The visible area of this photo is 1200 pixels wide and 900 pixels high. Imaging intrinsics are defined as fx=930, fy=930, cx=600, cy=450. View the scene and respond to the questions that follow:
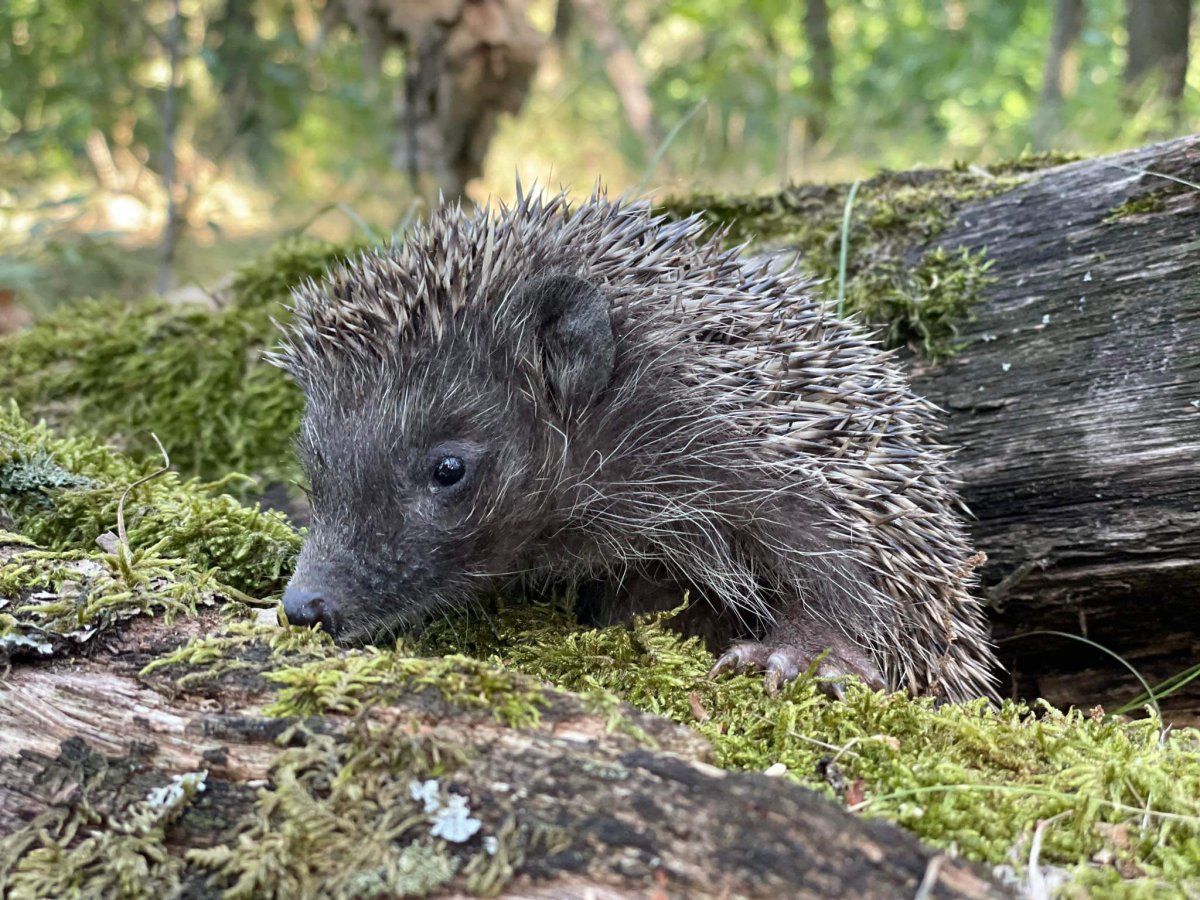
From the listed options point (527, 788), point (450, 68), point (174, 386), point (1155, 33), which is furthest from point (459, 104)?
point (1155, 33)

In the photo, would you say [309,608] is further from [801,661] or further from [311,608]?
[801,661]

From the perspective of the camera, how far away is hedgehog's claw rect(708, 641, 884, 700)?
270 centimetres

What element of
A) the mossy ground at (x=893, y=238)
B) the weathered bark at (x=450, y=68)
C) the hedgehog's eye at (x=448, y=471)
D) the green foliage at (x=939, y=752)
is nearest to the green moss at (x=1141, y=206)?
the mossy ground at (x=893, y=238)

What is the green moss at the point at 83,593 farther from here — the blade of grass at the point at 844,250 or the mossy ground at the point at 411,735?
the blade of grass at the point at 844,250

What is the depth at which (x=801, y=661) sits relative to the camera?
2965mm

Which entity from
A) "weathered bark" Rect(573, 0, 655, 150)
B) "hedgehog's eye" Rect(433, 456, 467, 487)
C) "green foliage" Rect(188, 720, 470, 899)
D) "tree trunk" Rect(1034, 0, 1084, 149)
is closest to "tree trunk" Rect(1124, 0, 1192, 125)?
"tree trunk" Rect(1034, 0, 1084, 149)

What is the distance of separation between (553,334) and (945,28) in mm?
14626

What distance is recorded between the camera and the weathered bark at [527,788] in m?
1.67

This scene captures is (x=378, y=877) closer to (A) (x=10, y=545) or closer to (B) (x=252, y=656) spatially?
(B) (x=252, y=656)

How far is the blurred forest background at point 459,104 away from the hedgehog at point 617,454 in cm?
166

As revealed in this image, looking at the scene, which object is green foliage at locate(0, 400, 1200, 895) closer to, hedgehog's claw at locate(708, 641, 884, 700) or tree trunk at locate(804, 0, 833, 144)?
hedgehog's claw at locate(708, 641, 884, 700)

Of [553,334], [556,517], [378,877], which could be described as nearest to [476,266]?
[553,334]

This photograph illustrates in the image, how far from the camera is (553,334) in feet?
10.00

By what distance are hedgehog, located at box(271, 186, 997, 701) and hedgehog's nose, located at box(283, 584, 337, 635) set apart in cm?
10
